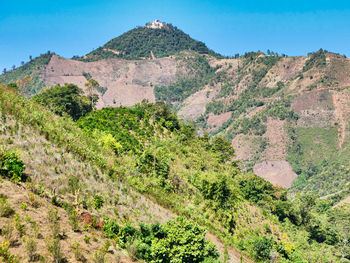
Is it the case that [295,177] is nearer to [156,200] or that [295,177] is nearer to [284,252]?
[284,252]

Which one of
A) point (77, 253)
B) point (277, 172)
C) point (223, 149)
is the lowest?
point (77, 253)

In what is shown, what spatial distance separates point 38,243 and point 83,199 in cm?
410

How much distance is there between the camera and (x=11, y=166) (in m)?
10.1

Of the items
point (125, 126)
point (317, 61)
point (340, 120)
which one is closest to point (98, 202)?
point (125, 126)

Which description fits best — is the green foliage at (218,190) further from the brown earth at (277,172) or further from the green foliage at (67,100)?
the brown earth at (277,172)

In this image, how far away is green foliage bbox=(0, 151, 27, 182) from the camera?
990 centimetres

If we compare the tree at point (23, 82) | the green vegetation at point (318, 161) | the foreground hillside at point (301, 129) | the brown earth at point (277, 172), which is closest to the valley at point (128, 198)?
the tree at point (23, 82)

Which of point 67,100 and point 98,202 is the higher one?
point 67,100

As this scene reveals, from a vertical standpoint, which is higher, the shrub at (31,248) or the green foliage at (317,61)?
the green foliage at (317,61)

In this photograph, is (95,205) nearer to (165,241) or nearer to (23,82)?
(165,241)

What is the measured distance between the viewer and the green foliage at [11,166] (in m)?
9.90

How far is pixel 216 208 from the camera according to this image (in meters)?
26.2

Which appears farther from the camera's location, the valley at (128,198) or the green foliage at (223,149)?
the green foliage at (223,149)

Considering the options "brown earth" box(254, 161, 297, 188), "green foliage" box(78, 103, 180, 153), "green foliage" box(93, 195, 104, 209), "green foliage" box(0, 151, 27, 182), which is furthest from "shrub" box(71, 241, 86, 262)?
"brown earth" box(254, 161, 297, 188)
